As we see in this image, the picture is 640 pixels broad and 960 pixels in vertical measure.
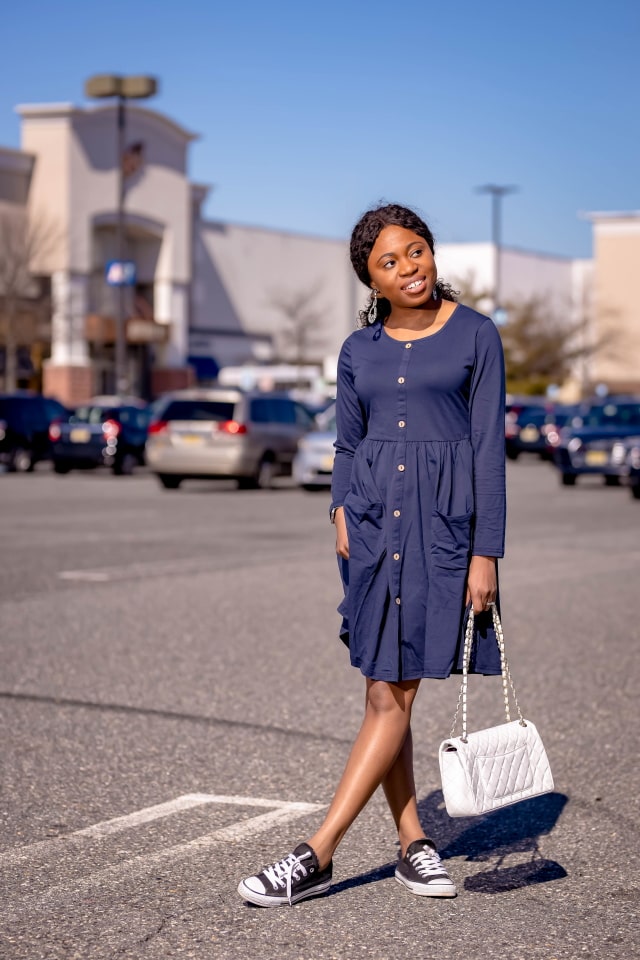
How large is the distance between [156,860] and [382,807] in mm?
1112

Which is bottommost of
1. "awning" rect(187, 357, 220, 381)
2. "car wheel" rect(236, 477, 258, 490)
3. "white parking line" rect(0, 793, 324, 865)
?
"white parking line" rect(0, 793, 324, 865)

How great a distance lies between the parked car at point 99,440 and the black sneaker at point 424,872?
2756cm

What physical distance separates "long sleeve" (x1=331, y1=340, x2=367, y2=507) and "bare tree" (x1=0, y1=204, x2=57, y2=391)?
51.0 meters

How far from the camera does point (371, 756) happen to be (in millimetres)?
4375

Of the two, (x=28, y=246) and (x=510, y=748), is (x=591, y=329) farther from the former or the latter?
(x=510, y=748)

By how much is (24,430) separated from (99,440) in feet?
5.84

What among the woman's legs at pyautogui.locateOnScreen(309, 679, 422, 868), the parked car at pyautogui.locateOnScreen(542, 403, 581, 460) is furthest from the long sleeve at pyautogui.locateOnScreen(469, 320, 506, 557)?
the parked car at pyautogui.locateOnScreen(542, 403, 581, 460)

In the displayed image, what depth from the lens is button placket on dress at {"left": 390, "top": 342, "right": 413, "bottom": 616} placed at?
435 centimetres

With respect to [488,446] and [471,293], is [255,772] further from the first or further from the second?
[471,293]

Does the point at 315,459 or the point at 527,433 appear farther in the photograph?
the point at 527,433

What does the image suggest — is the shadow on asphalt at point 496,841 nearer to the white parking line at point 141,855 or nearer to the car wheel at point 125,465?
the white parking line at point 141,855

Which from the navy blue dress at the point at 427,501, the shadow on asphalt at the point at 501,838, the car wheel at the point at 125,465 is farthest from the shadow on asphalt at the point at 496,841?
the car wheel at the point at 125,465

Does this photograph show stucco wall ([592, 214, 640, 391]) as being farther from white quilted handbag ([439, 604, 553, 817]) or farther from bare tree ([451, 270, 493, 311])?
white quilted handbag ([439, 604, 553, 817])

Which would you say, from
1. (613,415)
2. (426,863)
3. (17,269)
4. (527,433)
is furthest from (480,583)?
(17,269)
